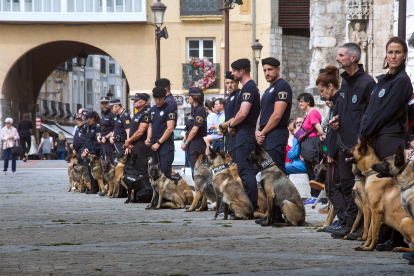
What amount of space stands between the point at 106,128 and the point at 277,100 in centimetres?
713

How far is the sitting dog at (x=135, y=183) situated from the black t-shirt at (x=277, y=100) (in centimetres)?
417

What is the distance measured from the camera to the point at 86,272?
483 centimetres

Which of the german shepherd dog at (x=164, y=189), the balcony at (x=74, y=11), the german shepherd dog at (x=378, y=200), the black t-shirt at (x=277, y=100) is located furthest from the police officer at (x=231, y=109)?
the balcony at (x=74, y=11)

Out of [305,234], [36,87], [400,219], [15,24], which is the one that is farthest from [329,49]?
[36,87]

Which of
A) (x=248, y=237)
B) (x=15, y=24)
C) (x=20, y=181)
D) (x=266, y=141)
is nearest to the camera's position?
(x=248, y=237)

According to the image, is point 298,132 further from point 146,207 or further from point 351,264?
point 351,264

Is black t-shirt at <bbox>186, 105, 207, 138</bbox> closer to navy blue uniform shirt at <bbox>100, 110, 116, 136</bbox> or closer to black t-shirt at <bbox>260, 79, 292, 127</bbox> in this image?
black t-shirt at <bbox>260, 79, 292, 127</bbox>

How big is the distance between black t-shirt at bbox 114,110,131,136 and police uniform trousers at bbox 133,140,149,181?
52.9 inches

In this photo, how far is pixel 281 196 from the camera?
25.3 feet

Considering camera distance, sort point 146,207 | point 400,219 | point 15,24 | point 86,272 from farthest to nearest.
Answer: point 15,24, point 146,207, point 400,219, point 86,272

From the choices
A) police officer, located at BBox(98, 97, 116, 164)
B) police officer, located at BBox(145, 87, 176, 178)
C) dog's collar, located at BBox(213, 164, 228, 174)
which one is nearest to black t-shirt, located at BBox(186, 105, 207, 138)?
police officer, located at BBox(145, 87, 176, 178)

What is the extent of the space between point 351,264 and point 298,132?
586 cm

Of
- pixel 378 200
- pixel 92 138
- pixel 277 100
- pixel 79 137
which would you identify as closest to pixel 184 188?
pixel 277 100

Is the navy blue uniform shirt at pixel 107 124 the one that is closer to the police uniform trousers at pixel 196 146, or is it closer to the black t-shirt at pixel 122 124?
the black t-shirt at pixel 122 124
